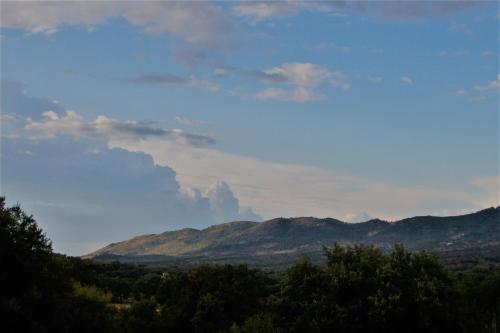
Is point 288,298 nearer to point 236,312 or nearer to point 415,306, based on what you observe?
point 415,306

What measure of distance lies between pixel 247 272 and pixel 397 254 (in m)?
27.0

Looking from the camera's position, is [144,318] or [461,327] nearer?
[461,327]

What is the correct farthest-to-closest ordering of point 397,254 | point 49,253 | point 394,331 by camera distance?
point 397,254 < point 394,331 < point 49,253

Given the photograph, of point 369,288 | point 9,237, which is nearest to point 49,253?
point 9,237

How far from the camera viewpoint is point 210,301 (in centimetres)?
7338

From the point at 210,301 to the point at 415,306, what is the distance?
28328 mm

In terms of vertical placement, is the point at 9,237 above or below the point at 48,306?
above

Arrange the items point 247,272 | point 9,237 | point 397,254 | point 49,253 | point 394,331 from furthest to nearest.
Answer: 1. point 247,272
2. point 397,254
3. point 394,331
4. point 49,253
5. point 9,237

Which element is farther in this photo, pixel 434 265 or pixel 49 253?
pixel 434 265

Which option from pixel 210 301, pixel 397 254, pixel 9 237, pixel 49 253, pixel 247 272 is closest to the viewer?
pixel 9 237

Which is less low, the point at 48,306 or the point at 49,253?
the point at 49,253

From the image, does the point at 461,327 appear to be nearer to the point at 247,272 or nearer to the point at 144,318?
the point at 247,272

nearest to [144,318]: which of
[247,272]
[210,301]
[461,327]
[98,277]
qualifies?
[210,301]

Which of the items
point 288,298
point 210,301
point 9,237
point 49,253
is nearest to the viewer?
point 9,237
